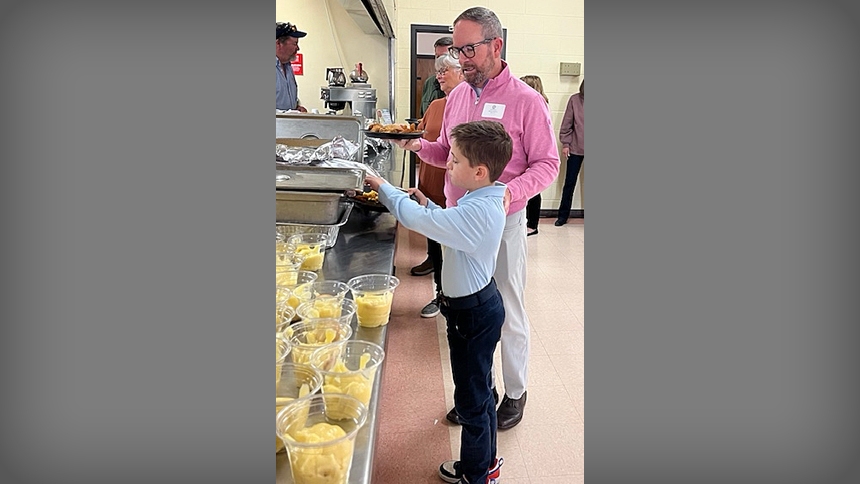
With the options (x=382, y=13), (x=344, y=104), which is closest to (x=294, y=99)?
(x=344, y=104)

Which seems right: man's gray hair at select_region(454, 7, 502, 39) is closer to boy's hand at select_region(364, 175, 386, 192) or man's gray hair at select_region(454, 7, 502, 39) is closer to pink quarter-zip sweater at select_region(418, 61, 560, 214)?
pink quarter-zip sweater at select_region(418, 61, 560, 214)

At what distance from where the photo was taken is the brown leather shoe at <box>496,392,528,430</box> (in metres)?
2.54

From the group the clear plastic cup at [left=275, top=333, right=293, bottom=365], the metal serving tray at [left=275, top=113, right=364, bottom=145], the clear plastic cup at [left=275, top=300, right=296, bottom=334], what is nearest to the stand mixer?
the metal serving tray at [left=275, top=113, right=364, bottom=145]

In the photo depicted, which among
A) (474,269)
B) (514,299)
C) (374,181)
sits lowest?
(514,299)

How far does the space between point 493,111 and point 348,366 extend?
1.17 m

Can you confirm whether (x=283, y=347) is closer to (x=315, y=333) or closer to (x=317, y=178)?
(x=315, y=333)

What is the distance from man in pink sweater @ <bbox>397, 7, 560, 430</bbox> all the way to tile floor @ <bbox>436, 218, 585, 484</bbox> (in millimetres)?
174

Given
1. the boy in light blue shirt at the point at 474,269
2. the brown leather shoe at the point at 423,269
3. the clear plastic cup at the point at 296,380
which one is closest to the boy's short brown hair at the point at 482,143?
the boy in light blue shirt at the point at 474,269

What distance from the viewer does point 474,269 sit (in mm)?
1890

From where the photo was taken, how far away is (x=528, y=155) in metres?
2.32

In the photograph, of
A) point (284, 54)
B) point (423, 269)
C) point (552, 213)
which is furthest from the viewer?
point (552, 213)

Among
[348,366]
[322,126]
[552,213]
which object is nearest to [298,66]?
[552,213]

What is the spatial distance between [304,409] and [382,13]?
3509mm

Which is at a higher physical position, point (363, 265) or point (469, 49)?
point (469, 49)
